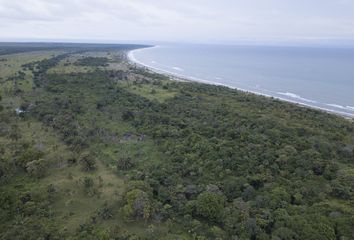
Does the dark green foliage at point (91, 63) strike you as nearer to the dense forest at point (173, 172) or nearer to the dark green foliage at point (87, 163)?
the dense forest at point (173, 172)

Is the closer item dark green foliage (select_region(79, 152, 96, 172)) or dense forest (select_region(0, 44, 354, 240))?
dense forest (select_region(0, 44, 354, 240))

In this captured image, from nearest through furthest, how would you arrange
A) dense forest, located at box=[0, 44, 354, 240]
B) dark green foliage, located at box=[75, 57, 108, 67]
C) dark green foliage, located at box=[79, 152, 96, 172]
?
dense forest, located at box=[0, 44, 354, 240] < dark green foliage, located at box=[79, 152, 96, 172] < dark green foliage, located at box=[75, 57, 108, 67]

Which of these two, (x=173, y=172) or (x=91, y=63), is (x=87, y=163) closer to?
(x=173, y=172)

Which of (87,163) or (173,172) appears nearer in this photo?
(173,172)

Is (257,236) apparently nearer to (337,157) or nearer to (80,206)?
(80,206)

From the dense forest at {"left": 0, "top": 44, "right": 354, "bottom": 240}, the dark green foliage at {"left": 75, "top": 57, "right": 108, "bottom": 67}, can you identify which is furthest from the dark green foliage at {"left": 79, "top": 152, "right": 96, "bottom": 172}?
the dark green foliage at {"left": 75, "top": 57, "right": 108, "bottom": 67}

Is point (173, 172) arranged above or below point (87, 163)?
below

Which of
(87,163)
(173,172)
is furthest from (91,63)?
(173,172)

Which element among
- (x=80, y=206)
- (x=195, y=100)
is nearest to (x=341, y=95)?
(x=195, y=100)

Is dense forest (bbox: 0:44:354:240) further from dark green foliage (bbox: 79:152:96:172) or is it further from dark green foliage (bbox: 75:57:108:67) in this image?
dark green foliage (bbox: 75:57:108:67)
